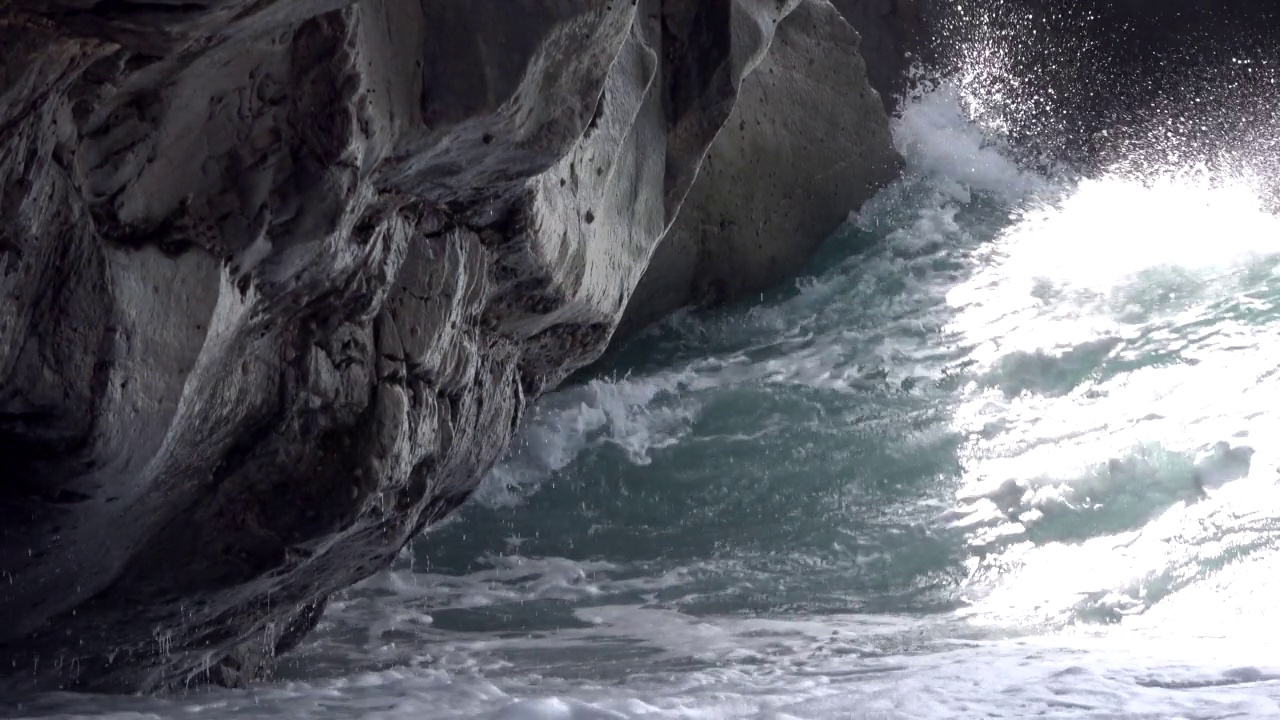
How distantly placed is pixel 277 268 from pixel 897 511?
3903 mm

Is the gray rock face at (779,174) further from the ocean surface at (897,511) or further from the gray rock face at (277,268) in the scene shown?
the gray rock face at (277,268)

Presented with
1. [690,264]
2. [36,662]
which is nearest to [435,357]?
[36,662]

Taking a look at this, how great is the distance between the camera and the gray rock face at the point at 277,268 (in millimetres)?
2072

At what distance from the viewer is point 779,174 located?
846 centimetres

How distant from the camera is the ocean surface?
3.43 m

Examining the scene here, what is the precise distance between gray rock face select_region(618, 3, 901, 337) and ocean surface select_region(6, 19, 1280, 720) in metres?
0.22

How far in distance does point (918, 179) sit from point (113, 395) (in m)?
8.27

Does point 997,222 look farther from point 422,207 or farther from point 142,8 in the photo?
point 142,8

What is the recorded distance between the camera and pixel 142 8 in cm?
168

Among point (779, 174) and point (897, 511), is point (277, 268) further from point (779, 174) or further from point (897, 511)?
point (779, 174)

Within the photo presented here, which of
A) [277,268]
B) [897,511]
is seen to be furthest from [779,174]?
[277,268]

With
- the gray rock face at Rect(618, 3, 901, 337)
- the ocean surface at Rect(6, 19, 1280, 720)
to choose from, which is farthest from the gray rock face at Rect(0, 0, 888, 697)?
the gray rock face at Rect(618, 3, 901, 337)

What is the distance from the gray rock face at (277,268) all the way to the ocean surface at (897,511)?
0.44 meters

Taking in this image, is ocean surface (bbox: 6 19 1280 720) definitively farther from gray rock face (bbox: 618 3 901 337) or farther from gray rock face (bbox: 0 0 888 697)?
gray rock face (bbox: 0 0 888 697)
